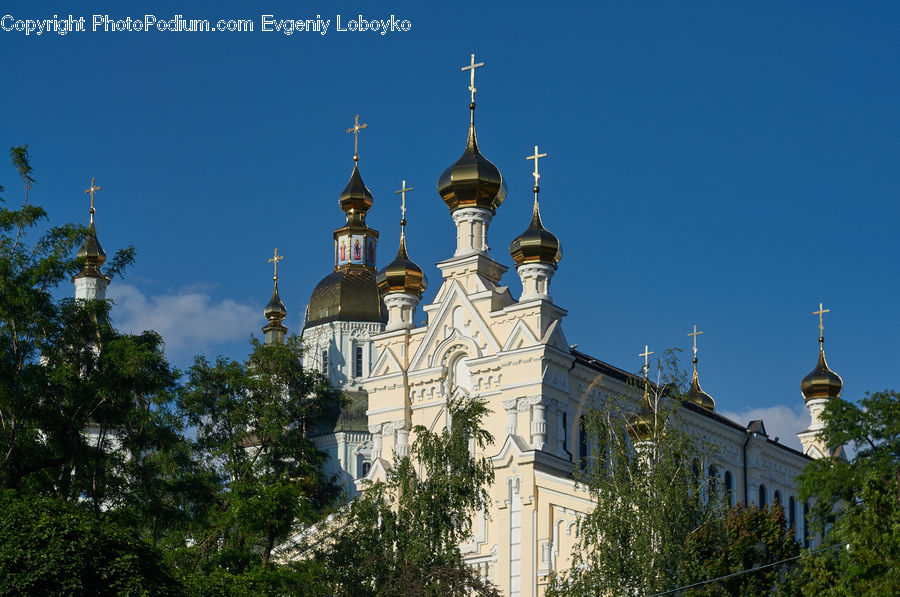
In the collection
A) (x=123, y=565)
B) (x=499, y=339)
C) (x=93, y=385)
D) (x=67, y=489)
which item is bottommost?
(x=123, y=565)

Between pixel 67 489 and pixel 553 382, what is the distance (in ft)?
44.2

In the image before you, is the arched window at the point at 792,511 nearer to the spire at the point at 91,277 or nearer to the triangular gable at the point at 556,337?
the triangular gable at the point at 556,337

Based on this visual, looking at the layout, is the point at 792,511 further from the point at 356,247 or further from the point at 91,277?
the point at 91,277

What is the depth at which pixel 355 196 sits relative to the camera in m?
62.8

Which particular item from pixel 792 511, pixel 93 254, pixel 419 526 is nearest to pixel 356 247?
pixel 93 254

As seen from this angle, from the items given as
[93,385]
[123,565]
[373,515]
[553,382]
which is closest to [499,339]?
[553,382]

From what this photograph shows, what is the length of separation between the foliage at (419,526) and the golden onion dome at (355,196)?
29931mm

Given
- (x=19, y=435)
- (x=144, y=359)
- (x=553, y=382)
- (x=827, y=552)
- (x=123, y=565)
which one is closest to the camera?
(x=123, y=565)

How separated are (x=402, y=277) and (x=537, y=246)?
16.1 ft

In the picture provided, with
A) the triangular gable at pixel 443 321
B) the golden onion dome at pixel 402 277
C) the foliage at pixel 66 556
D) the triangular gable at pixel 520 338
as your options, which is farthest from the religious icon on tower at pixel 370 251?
the foliage at pixel 66 556

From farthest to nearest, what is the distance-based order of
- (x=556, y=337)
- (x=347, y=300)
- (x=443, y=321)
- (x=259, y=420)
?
(x=347, y=300) < (x=259, y=420) < (x=443, y=321) < (x=556, y=337)

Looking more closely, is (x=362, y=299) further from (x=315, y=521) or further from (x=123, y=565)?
(x=123, y=565)

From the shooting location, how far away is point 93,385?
31984 mm

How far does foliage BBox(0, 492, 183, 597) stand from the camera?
2309cm
